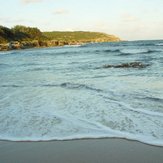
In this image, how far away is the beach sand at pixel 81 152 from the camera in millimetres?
5199

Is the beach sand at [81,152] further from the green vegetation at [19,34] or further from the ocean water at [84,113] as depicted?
the green vegetation at [19,34]

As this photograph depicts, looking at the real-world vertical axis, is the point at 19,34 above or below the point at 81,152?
below

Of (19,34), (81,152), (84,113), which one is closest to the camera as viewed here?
(81,152)

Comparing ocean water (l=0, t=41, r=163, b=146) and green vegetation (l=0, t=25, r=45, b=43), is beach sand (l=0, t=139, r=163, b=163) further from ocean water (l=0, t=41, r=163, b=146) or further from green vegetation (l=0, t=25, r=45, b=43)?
green vegetation (l=0, t=25, r=45, b=43)

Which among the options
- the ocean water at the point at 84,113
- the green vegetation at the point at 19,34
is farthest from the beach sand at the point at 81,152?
the green vegetation at the point at 19,34

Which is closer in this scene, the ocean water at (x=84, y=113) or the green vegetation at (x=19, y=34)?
the ocean water at (x=84, y=113)

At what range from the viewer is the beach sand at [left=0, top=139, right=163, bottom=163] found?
5.20 m

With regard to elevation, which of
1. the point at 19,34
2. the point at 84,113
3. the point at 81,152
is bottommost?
the point at 19,34

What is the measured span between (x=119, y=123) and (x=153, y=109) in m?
1.34

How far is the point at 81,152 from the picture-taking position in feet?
18.3

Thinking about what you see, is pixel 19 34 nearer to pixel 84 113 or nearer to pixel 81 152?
pixel 84 113

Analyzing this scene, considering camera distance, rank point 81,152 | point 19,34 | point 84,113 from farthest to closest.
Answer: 1. point 19,34
2. point 84,113
3. point 81,152

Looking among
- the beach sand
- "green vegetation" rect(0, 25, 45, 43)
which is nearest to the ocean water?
the beach sand

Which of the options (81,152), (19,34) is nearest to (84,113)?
(81,152)
